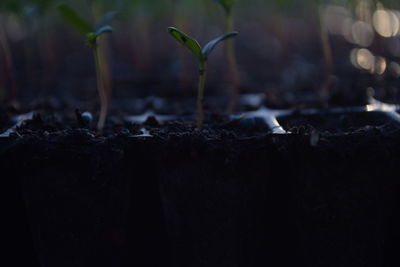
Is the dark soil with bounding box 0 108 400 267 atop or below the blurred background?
below

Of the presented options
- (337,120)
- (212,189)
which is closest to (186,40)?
(212,189)

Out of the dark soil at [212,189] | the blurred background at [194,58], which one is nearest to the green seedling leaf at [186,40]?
the dark soil at [212,189]

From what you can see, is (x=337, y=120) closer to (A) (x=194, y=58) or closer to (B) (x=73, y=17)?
(B) (x=73, y=17)

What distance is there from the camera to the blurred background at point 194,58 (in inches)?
71.1

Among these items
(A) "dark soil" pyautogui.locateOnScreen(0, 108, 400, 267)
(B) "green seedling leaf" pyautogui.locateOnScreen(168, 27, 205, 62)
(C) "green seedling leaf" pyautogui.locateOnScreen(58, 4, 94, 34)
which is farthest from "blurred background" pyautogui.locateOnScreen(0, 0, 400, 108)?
(A) "dark soil" pyautogui.locateOnScreen(0, 108, 400, 267)

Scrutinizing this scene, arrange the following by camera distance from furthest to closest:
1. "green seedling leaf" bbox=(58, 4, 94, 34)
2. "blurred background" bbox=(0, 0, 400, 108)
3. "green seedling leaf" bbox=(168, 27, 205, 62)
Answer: "blurred background" bbox=(0, 0, 400, 108) → "green seedling leaf" bbox=(58, 4, 94, 34) → "green seedling leaf" bbox=(168, 27, 205, 62)

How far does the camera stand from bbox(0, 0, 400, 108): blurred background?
5.92ft

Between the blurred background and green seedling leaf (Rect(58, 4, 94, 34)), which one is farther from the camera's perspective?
the blurred background

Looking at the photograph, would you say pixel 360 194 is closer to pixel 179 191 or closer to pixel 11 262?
pixel 179 191

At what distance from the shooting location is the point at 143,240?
3.63 feet

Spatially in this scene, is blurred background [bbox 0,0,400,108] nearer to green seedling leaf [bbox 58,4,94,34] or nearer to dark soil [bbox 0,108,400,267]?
green seedling leaf [bbox 58,4,94,34]

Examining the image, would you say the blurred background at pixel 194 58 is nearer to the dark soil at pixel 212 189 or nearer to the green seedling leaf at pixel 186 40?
the green seedling leaf at pixel 186 40

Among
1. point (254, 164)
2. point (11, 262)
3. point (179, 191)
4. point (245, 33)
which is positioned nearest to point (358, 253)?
point (254, 164)

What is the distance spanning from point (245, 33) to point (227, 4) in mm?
2929
